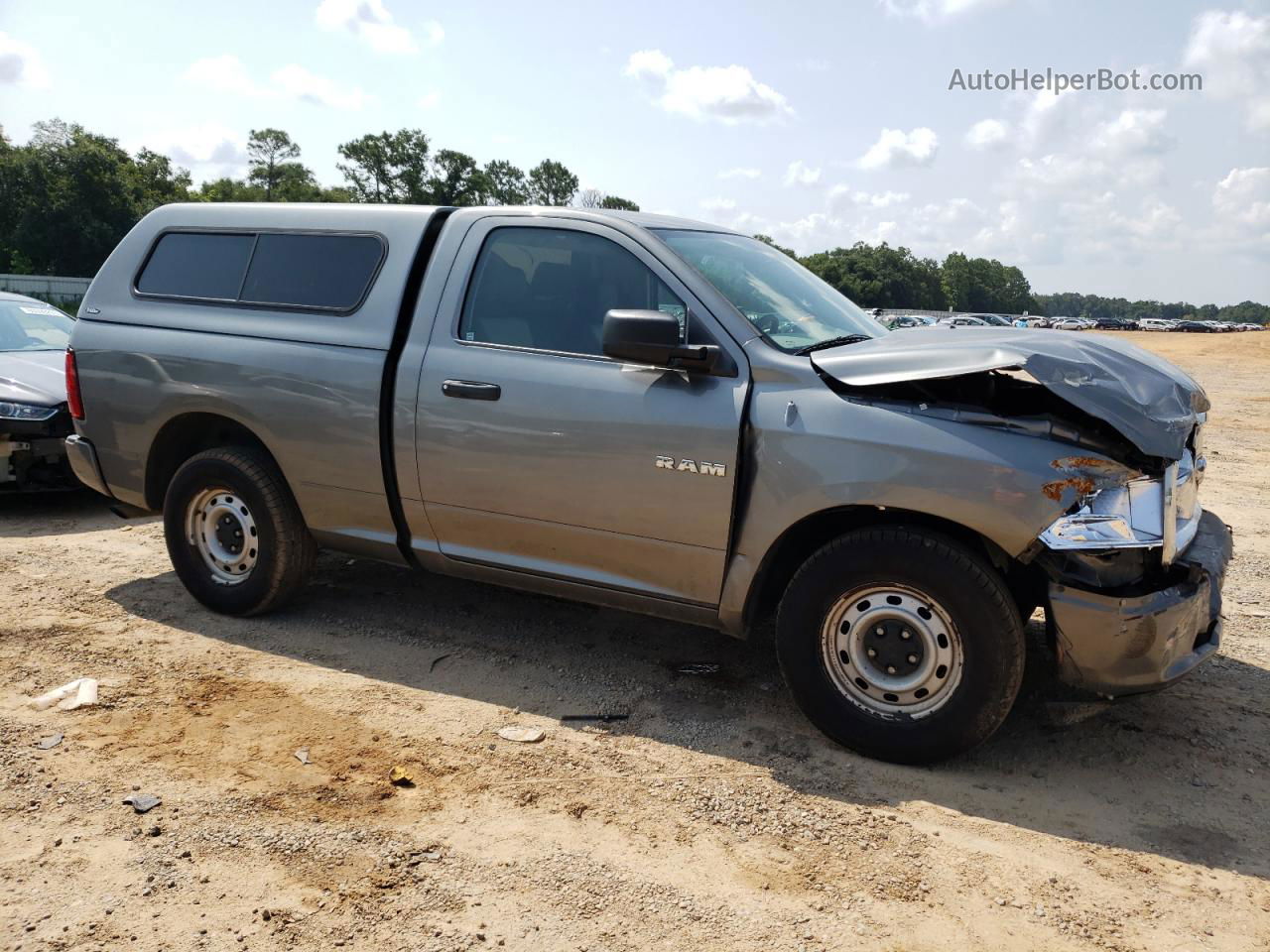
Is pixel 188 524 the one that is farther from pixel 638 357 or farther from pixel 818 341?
pixel 818 341

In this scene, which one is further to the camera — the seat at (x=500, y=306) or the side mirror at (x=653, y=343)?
the seat at (x=500, y=306)

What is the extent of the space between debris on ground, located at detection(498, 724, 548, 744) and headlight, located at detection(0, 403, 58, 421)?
505cm

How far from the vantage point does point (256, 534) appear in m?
4.91

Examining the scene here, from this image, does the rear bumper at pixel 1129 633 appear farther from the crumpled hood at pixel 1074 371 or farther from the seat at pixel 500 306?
the seat at pixel 500 306

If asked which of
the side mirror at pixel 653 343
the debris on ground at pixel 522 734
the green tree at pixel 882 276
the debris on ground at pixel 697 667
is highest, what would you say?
the green tree at pixel 882 276

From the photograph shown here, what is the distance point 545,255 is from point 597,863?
251 centimetres

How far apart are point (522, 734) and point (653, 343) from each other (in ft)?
5.33

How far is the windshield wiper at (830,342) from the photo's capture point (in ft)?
12.6

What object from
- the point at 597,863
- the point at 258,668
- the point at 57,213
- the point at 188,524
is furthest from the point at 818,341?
the point at 57,213

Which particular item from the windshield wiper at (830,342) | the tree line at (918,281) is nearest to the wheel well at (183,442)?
the windshield wiper at (830,342)

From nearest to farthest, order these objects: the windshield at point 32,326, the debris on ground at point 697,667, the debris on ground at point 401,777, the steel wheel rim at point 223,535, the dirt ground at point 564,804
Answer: the dirt ground at point 564,804, the debris on ground at point 401,777, the debris on ground at point 697,667, the steel wheel rim at point 223,535, the windshield at point 32,326

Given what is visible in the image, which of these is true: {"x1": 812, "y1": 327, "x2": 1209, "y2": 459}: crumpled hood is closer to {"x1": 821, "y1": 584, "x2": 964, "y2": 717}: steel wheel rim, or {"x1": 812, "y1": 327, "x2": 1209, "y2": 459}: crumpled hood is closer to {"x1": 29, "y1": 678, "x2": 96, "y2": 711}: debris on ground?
{"x1": 821, "y1": 584, "x2": 964, "y2": 717}: steel wheel rim

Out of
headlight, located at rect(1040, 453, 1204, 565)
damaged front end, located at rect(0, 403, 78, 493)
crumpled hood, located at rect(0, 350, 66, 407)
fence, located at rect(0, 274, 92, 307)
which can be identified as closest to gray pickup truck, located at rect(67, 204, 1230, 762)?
headlight, located at rect(1040, 453, 1204, 565)

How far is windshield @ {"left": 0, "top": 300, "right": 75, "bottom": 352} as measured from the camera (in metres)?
8.27
